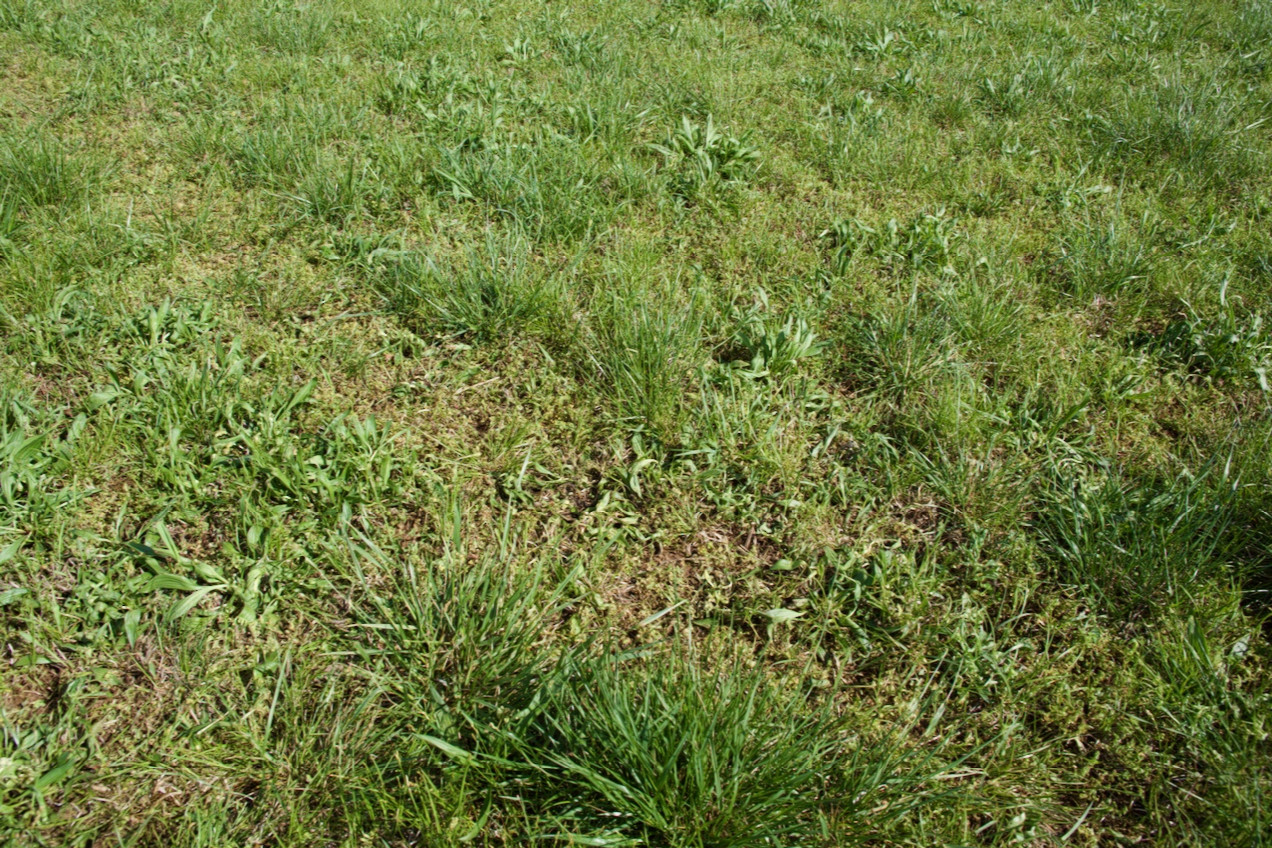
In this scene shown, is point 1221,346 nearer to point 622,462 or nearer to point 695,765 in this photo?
point 622,462

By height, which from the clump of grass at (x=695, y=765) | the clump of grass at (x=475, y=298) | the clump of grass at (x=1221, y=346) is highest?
the clump of grass at (x=1221, y=346)

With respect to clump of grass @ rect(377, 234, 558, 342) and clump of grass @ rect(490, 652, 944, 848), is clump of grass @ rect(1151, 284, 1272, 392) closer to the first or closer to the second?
clump of grass @ rect(490, 652, 944, 848)

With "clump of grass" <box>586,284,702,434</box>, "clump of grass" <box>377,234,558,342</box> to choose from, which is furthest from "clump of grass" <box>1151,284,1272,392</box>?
"clump of grass" <box>377,234,558,342</box>

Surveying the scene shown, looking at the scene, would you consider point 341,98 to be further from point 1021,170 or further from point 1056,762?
point 1056,762

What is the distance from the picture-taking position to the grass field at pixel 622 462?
208 cm

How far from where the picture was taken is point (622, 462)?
2.98 meters

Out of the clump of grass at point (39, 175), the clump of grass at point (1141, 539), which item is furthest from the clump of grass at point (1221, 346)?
the clump of grass at point (39, 175)

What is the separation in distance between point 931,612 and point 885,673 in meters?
0.27

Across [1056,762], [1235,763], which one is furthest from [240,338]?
[1235,763]

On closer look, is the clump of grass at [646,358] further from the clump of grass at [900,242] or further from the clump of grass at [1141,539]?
the clump of grass at [1141,539]

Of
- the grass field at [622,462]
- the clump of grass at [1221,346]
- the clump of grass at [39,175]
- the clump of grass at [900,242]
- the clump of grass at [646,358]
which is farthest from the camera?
the clump of grass at [900,242]

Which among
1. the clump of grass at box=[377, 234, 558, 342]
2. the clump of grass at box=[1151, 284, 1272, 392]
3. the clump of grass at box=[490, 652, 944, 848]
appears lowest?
the clump of grass at box=[490, 652, 944, 848]

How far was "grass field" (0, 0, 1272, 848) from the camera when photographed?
82.0 inches

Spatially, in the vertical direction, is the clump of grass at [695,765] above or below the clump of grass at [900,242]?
below
